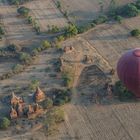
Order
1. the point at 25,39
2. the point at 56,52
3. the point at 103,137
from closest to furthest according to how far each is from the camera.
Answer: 1. the point at 103,137
2. the point at 56,52
3. the point at 25,39

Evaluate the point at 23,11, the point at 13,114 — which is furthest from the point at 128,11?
the point at 13,114

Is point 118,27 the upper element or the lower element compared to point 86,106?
upper

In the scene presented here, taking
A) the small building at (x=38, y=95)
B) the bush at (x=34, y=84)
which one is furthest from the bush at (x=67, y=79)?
the small building at (x=38, y=95)

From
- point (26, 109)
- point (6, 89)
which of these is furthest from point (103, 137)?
point (6, 89)

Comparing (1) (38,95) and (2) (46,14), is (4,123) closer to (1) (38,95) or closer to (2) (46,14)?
(1) (38,95)

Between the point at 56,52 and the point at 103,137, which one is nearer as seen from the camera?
the point at 103,137

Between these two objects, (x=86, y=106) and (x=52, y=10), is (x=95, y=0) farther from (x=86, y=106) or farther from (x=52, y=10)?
Answer: (x=86, y=106)

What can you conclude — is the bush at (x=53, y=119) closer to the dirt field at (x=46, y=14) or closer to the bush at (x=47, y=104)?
the bush at (x=47, y=104)

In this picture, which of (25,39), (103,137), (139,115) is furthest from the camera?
(25,39)
